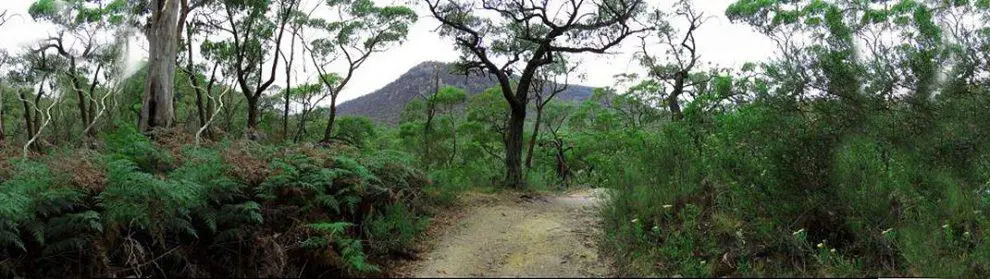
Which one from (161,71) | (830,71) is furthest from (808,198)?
(161,71)

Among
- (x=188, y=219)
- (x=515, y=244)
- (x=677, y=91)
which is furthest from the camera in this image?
(x=677, y=91)

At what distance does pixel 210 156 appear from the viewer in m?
7.36

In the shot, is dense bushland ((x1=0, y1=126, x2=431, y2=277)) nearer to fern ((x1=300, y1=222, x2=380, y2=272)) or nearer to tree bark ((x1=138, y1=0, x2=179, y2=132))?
fern ((x1=300, y1=222, x2=380, y2=272))

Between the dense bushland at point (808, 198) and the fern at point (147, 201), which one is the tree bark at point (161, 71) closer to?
the fern at point (147, 201)

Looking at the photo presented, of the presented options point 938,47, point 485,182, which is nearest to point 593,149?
point 485,182

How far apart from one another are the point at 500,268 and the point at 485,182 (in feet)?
23.8

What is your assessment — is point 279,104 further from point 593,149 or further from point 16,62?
point 593,149

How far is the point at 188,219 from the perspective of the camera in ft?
20.8

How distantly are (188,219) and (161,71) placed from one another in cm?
646

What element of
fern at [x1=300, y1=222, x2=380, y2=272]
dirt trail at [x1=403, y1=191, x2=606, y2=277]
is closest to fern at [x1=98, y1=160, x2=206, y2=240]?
fern at [x1=300, y1=222, x2=380, y2=272]

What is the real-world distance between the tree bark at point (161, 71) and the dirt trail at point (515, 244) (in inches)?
235

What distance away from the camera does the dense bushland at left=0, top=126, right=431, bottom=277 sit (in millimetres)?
5926

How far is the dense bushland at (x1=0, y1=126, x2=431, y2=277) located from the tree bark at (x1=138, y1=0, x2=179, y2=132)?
4.02 meters

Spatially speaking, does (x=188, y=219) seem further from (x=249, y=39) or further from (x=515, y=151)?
(x=249, y=39)
